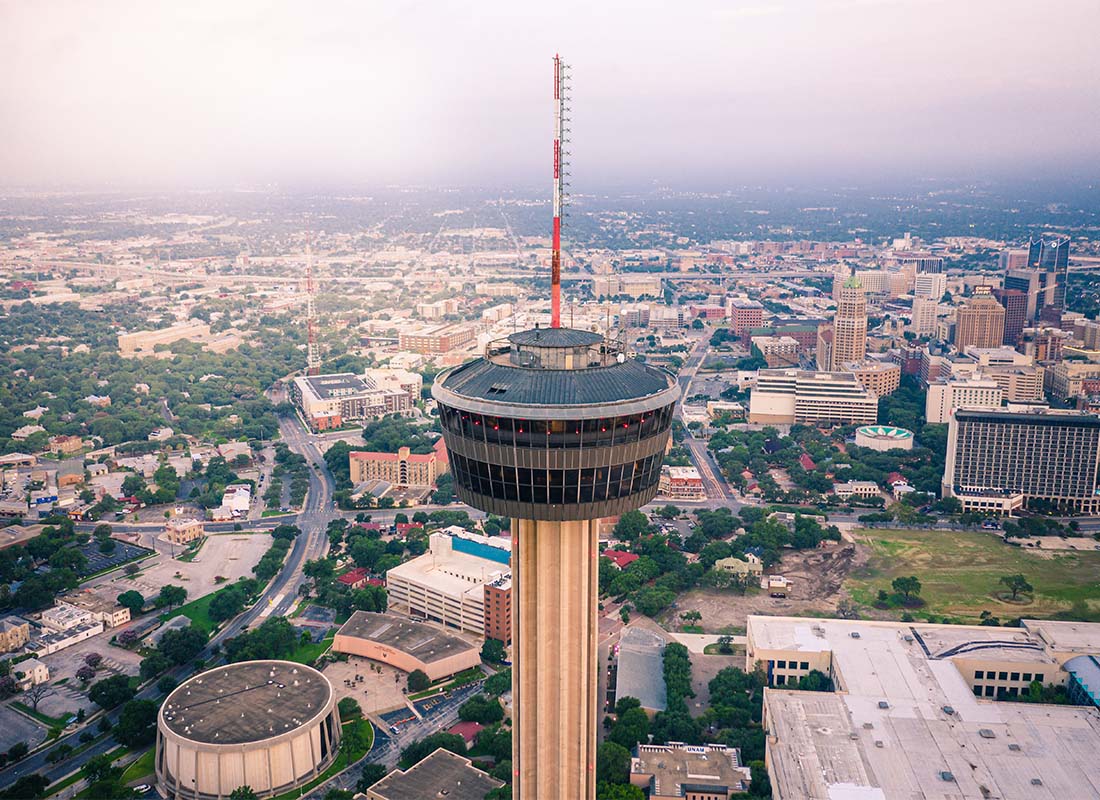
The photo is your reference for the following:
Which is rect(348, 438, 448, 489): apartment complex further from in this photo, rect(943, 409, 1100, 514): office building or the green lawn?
rect(943, 409, 1100, 514): office building

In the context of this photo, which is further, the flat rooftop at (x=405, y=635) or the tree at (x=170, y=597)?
the tree at (x=170, y=597)

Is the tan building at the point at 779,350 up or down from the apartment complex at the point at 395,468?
up

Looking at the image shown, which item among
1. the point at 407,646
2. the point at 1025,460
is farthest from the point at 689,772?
the point at 1025,460

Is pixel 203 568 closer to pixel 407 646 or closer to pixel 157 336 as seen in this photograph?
pixel 407 646

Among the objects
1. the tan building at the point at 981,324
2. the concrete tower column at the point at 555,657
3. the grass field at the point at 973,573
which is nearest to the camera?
Answer: the concrete tower column at the point at 555,657

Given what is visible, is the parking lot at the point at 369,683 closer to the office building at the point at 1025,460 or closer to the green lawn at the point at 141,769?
the green lawn at the point at 141,769

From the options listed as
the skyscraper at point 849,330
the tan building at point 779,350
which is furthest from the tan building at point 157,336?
the skyscraper at point 849,330

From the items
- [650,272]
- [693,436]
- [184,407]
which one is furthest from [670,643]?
[650,272]
